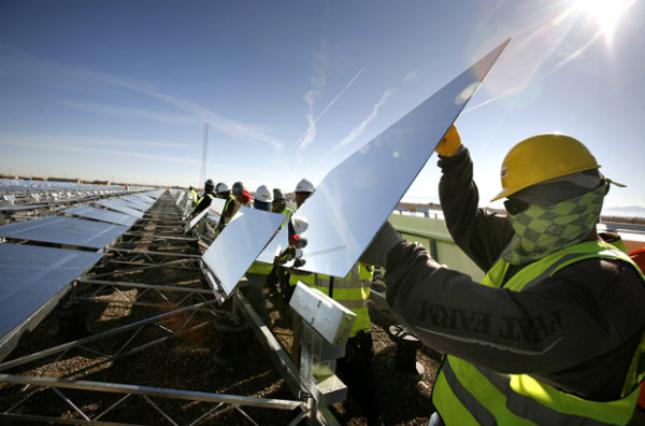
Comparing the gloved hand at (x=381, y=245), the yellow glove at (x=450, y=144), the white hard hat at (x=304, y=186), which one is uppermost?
the yellow glove at (x=450, y=144)

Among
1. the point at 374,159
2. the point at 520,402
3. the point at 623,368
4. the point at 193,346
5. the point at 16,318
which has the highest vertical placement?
Answer: the point at 374,159

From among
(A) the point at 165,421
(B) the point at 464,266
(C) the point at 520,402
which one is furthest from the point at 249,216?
(B) the point at 464,266

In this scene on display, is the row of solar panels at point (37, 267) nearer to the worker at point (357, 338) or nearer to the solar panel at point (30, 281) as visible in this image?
the solar panel at point (30, 281)

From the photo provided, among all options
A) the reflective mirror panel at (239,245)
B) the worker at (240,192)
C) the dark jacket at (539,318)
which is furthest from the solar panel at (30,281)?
the worker at (240,192)

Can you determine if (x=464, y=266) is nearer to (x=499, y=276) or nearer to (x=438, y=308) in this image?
(x=499, y=276)

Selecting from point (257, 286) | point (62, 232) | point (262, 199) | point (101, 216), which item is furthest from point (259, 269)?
point (101, 216)

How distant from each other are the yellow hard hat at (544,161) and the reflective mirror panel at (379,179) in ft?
1.36

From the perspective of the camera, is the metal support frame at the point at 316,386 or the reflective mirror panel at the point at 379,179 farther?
the metal support frame at the point at 316,386

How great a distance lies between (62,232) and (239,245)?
3.90 m

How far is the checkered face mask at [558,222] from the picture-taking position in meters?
1.10

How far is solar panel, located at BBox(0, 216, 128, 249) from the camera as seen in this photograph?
382cm

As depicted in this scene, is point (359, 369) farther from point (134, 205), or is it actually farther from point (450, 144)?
point (134, 205)

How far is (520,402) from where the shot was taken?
3.65 feet

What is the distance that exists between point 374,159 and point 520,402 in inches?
47.2
